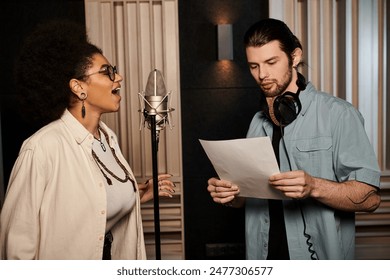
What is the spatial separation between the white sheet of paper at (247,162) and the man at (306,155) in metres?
0.04

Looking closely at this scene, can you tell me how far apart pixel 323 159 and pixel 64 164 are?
25.4 inches

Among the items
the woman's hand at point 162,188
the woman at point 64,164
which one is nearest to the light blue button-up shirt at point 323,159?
Result: the woman's hand at point 162,188

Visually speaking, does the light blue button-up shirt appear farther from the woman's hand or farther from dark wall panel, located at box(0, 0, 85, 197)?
dark wall panel, located at box(0, 0, 85, 197)

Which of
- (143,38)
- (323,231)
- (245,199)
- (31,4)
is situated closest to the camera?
(323,231)

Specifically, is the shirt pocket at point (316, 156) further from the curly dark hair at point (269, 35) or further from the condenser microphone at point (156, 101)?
the condenser microphone at point (156, 101)

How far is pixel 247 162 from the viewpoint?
1076 mm

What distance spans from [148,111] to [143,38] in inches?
32.2

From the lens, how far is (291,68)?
1231mm

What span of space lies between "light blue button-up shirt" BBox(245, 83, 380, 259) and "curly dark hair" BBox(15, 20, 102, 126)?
0.57 m

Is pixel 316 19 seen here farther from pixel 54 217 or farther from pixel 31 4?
pixel 54 217

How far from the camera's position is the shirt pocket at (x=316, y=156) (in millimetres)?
1188

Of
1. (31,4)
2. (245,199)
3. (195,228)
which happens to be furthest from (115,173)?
(195,228)

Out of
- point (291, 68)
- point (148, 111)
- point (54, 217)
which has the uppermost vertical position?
point (291, 68)
